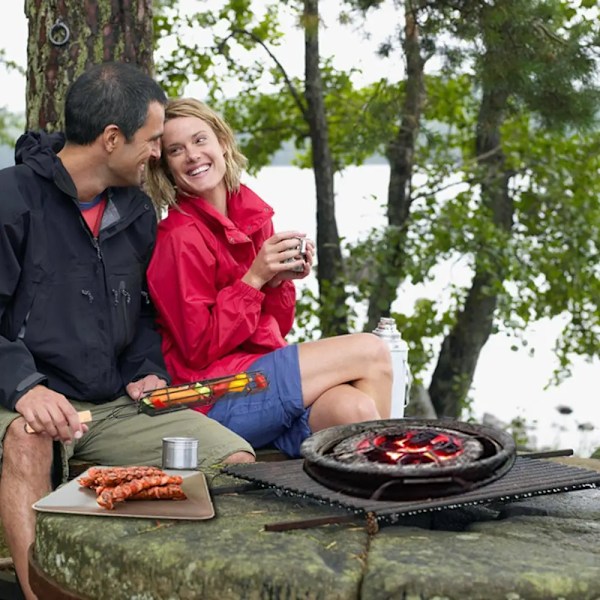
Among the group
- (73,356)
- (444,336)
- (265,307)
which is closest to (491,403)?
(444,336)

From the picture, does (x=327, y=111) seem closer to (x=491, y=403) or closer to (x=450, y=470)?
(x=491, y=403)

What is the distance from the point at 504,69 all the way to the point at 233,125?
104 inches

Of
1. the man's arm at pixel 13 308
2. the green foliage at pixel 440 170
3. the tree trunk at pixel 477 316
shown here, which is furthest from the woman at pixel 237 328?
the tree trunk at pixel 477 316

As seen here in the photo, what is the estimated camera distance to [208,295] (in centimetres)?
389

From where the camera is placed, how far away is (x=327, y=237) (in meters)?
7.89

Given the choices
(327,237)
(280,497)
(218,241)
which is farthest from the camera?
(327,237)

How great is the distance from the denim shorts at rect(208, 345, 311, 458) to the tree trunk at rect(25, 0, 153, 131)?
1434 millimetres

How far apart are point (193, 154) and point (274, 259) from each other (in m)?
0.50

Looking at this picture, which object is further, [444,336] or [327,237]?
[444,336]

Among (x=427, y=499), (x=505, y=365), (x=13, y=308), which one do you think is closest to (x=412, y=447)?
(x=427, y=499)

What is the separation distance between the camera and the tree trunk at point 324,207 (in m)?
7.59

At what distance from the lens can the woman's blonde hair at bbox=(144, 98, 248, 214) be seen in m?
4.04

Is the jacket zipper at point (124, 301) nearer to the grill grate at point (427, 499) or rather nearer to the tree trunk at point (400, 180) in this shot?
the grill grate at point (427, 499)

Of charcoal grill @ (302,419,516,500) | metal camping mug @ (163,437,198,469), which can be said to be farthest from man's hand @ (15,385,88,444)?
charcoal grill @ (302,419,516,500)
